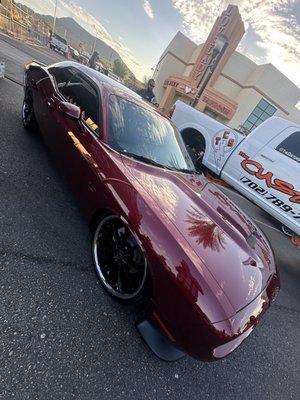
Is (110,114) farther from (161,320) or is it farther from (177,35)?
(177,35)

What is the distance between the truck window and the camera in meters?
4.48

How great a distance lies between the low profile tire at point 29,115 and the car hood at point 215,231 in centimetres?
259

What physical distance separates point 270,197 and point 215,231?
2895 mm

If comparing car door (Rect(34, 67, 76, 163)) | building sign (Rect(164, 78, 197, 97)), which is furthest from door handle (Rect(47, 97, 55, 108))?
building sign (Rect(164, 78, 197, 97))

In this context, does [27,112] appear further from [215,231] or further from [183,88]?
[183,88]

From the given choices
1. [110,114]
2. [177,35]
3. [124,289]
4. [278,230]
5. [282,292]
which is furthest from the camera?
[177,35]

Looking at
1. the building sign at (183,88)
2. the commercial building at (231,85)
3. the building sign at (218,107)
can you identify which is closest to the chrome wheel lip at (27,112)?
the commercial building at (231,85)

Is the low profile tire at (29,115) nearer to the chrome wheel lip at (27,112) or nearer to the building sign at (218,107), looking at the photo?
the chrome wheel lip at (27,112)

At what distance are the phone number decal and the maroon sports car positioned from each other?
6.32 ft

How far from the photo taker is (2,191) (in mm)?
2930

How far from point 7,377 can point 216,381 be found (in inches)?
64.0

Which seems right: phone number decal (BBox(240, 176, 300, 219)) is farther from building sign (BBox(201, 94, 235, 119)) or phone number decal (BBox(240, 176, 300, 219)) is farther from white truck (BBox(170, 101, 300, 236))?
building sign (BBox(201, 94, 235, 119))

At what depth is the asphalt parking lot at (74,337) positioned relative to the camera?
1703 millimetres

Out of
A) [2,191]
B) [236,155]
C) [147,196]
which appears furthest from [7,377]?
[236,155]
